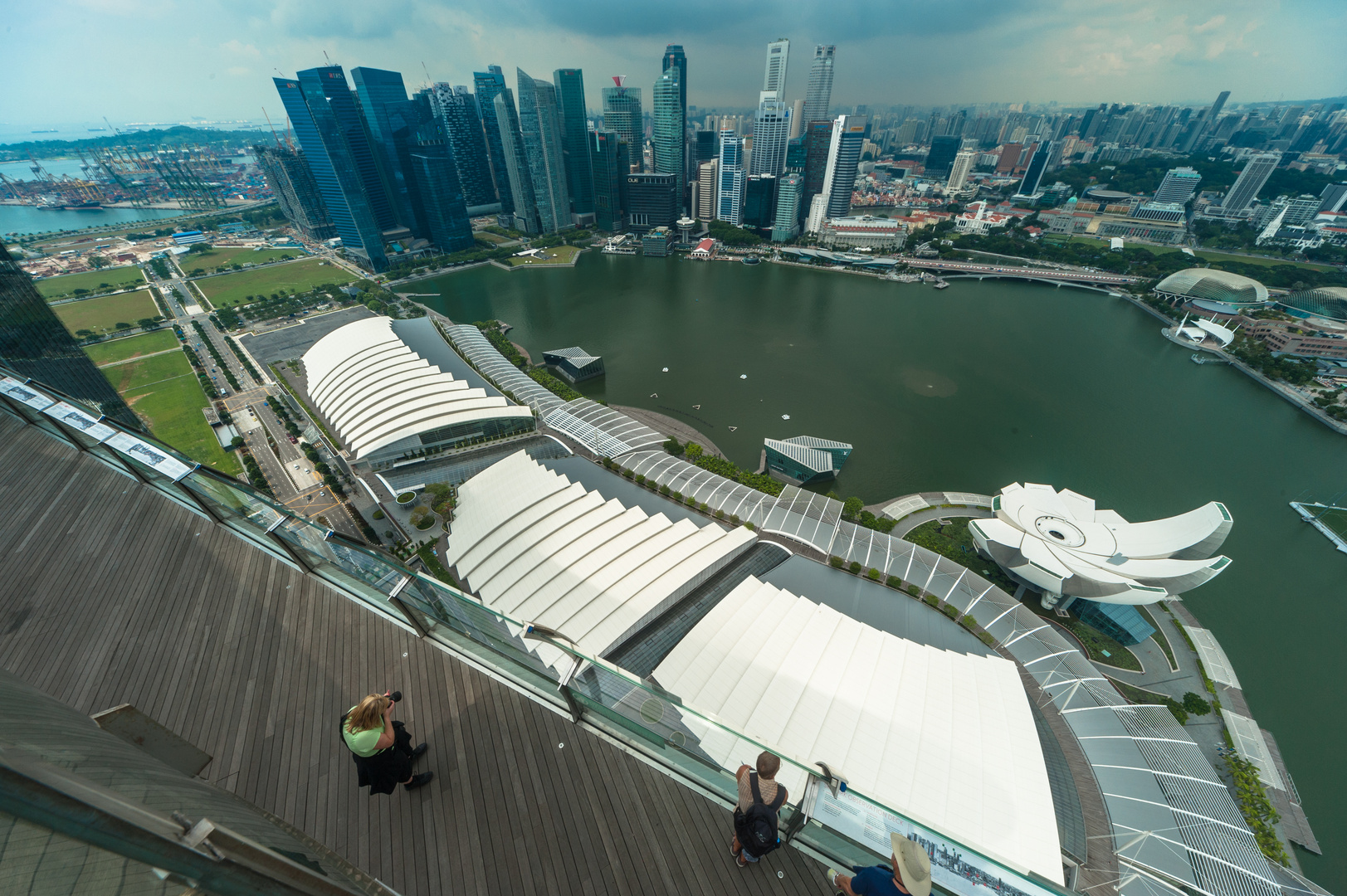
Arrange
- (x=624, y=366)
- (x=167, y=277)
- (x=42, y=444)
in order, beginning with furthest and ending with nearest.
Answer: (x=167, y=277), (x=624, y=366), (x=42, y=444)

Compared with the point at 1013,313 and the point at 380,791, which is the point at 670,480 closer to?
the point at 380,791

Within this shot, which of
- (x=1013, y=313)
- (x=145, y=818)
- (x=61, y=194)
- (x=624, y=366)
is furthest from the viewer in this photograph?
(x=61, y=194)

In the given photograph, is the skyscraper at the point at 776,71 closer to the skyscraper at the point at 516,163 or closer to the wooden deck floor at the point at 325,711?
the skyscraper at the point at 516,163

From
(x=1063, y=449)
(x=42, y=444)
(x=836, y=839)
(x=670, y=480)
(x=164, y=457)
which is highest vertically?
(x=164, y=457)

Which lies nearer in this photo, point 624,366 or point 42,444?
point 42,444

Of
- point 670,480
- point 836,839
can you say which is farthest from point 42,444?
point 670,480

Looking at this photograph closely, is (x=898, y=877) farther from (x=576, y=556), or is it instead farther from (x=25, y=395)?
(x=576, y=556)

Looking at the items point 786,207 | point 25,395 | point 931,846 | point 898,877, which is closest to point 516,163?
point 786,207
